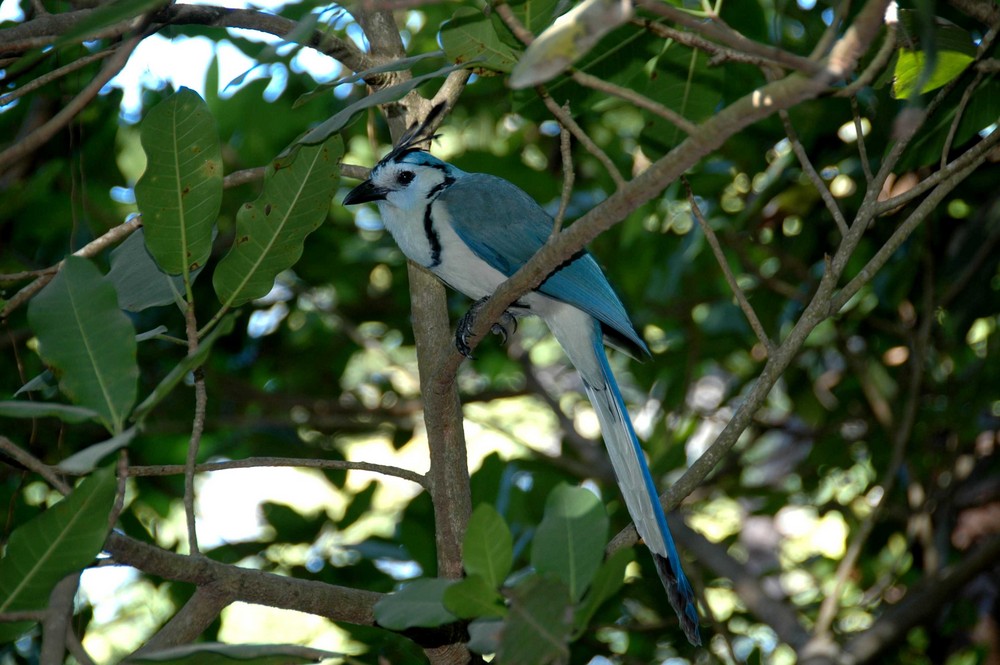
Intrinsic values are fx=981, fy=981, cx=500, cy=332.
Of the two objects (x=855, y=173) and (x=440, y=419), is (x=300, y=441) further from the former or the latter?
(x=855, y=173)

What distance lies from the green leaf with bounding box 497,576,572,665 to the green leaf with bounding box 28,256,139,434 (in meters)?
0.69

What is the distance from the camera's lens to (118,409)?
1.55 meters

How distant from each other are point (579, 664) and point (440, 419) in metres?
1.21

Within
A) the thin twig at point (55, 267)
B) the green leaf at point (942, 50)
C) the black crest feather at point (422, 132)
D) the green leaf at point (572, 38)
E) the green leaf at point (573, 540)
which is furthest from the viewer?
the black crest feather at point (422, 132)

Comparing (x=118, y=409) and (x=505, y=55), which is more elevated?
(x=505, y=55)

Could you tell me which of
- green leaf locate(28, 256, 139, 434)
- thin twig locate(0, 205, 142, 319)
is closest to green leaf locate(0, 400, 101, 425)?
green leaf locate(28, 256, 139, 434)

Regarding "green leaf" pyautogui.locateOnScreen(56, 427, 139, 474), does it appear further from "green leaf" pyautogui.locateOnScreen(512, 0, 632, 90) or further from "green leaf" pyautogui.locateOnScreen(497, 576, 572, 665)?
"green leaf" pyautogui.locateOnScreen(512, 0, 632, 90)

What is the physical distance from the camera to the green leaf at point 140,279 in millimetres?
1943

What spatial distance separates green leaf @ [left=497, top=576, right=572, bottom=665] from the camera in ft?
4.50

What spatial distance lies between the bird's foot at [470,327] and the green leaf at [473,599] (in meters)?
0.81

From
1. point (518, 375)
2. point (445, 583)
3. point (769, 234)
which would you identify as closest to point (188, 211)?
point (445, 583)

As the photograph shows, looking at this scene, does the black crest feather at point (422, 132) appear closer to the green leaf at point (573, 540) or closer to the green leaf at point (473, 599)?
the green leaf at point (573, 540)

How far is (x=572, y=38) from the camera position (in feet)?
4.08

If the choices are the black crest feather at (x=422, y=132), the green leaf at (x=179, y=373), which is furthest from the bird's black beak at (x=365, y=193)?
the green leaf at (x=179, y=373)
